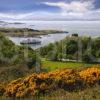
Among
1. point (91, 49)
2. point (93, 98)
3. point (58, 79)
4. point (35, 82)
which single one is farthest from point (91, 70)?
point (91, 49)

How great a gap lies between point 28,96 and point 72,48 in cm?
3144

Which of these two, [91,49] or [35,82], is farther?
[91,49]

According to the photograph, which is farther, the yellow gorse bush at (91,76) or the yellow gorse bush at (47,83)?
the yellow gorse bush at (91,76)

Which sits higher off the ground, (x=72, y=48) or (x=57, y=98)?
(x=57, y=98)

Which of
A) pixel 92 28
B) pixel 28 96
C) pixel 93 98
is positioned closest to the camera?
pixel 93 98

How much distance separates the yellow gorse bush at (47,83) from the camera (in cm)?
852

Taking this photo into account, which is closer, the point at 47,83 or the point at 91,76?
the point at 47,83

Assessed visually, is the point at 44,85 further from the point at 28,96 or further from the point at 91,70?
the point at 91,70

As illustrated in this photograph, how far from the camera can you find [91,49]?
137 feet

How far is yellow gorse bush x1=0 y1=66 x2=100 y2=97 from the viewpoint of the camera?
852 centimetres

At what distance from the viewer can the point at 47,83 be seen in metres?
8.87

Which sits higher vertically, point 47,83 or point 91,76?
point 91,76

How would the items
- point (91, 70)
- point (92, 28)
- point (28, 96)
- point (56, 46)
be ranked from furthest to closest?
point (92, 28) → point (56, 46) → point (91, 70) → point (28, 96)

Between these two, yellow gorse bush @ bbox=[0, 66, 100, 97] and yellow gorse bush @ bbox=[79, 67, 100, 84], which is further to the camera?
yellow gorse bush @ bbox=[79, 67, 100, 84]
